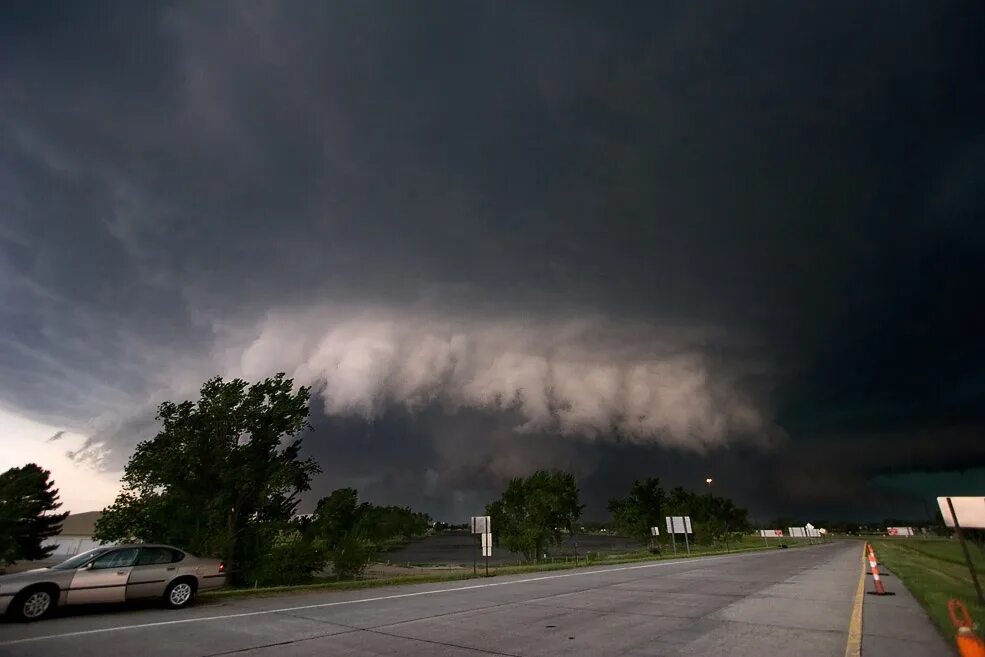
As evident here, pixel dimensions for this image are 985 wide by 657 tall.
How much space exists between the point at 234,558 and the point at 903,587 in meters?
30.4

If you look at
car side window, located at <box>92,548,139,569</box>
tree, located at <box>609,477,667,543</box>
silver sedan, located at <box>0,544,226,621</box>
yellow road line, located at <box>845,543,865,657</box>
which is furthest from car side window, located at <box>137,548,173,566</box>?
tree, located at <box>609,477,667,543</box>

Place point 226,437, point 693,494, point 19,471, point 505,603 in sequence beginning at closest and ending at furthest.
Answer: point 505,603, point 226,437, point 19,471, point 693,494

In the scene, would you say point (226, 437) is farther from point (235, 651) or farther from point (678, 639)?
point (678, 639)

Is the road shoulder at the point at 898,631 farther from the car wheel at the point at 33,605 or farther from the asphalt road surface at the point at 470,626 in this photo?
the car wheel at the point at 33,605

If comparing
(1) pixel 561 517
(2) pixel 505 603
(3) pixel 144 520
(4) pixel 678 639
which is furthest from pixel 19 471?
(4) pixel 678 639

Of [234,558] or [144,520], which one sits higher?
[144,520]

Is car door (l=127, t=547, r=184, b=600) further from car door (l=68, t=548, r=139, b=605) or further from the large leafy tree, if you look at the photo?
the large leafy tree

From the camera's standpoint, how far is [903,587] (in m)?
17.0

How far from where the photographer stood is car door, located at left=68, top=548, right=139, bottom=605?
36.6ft

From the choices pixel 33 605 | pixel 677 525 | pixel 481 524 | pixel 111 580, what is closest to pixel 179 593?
pixel 111 580

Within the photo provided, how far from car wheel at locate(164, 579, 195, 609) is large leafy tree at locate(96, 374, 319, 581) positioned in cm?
1504

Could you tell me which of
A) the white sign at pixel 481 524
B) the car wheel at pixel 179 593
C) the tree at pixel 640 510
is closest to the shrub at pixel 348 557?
the white sign at pixel 481 524

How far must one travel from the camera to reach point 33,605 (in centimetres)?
1045

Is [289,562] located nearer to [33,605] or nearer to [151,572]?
[151,572]
